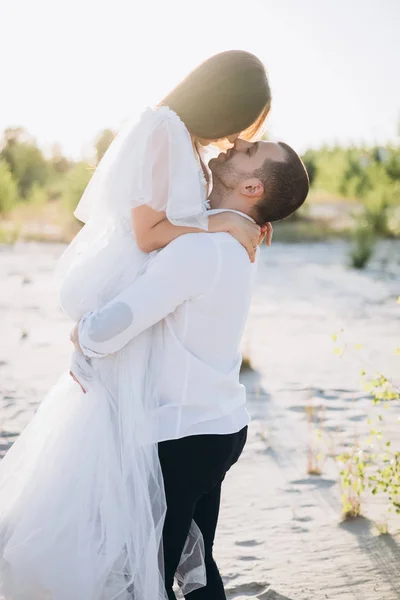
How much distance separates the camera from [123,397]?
2.12 metres

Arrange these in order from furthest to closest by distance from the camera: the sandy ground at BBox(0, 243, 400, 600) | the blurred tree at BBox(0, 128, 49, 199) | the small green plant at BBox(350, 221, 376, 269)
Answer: the blurred tree at BBox(0, 128, 49, 199) → the small green plant at BBox(350, 221, 376, 269) → the sandy ground at BBox(0, 243, 400, 600)

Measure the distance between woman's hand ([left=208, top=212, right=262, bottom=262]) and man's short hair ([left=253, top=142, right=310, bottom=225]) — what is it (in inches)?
2.8

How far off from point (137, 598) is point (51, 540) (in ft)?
0.92

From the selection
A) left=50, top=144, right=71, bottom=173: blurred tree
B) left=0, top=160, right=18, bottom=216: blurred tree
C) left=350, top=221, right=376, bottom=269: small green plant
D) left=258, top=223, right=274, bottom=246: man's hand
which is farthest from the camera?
left=50, top=144, right=71, bottom=173: blurred tree

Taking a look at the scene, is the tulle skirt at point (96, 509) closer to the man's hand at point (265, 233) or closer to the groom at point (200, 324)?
the groom at point (200, 324)

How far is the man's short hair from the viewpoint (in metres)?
2.09

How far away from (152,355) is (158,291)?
255 millimetres

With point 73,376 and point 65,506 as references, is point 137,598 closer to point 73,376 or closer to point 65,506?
point 65,506

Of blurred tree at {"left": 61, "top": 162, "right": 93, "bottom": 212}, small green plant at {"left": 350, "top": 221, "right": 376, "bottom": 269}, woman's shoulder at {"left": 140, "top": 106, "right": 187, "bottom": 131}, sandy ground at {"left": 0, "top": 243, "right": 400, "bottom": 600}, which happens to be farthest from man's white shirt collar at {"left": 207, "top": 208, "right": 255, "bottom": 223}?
blurred tree at {"left": 61, "top": 162, "right": 93, "bottom": 212}

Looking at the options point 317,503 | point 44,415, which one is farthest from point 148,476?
point 317,503

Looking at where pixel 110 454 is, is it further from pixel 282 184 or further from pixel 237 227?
pixel 282 184

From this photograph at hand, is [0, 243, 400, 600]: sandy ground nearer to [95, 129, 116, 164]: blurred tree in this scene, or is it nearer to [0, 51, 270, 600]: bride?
[0, 51, 270, 600]: bride

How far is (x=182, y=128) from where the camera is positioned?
2055mm

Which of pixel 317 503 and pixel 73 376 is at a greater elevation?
pixel 73 376
